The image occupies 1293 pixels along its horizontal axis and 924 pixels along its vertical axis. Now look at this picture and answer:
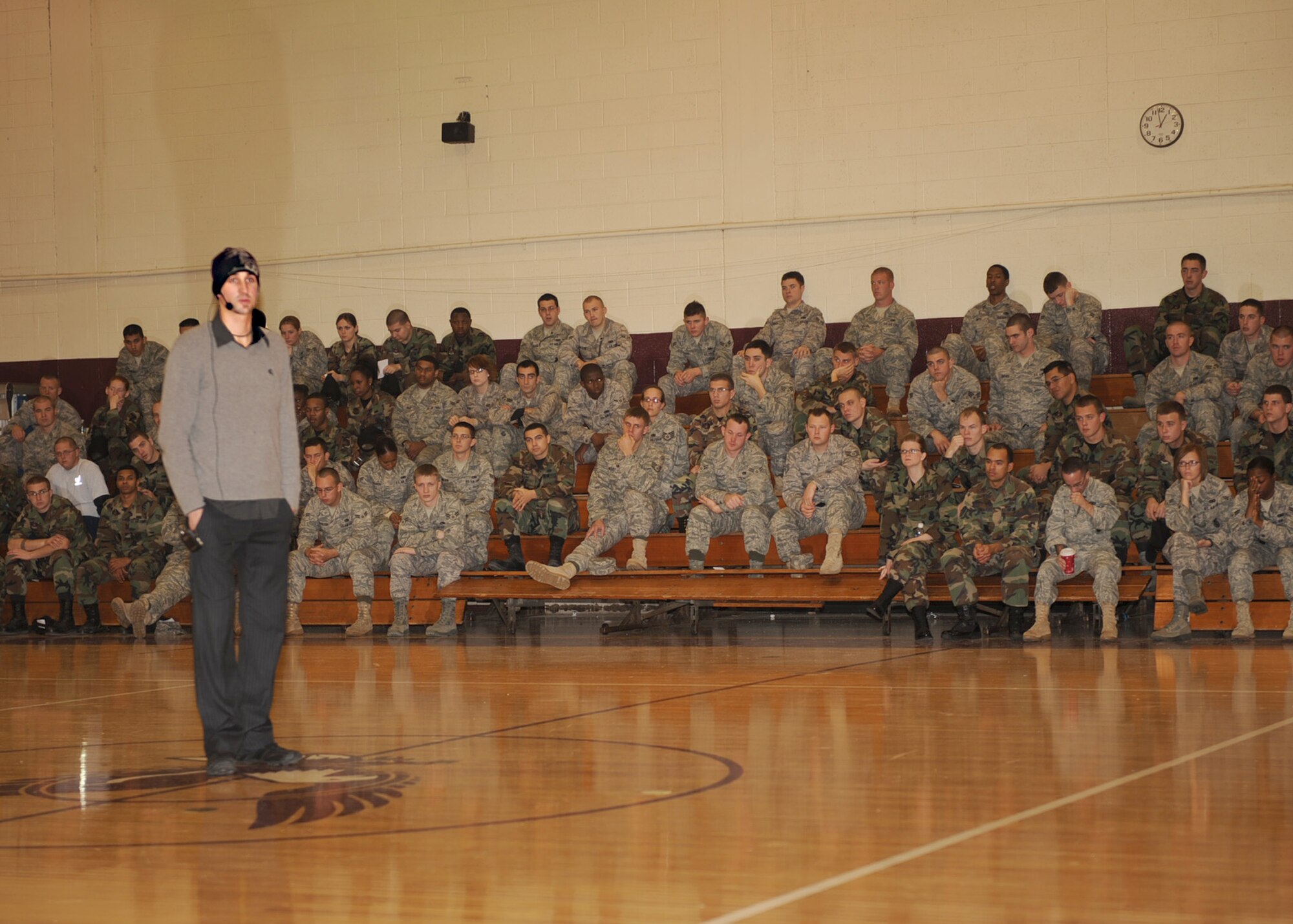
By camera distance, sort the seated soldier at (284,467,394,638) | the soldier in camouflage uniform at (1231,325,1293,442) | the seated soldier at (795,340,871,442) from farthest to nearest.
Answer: the seated soldier at (795,340,871,442), the seated soldier at (284,467,394,638), the soldier in camouflage uniform at (1231,325,1293,442)

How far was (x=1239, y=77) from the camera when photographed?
Result: 1267 centimetres

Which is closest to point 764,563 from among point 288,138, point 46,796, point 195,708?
point 195,708

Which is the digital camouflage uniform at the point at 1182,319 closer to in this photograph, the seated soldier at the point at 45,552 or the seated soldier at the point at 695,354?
the seated soldier at the point at 695,354

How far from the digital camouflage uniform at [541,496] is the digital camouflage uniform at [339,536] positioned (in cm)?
100

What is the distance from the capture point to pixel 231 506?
15.9 feet

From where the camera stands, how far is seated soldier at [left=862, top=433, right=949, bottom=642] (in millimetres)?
9727

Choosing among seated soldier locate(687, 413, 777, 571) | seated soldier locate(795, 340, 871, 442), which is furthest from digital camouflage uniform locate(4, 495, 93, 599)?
seated soldier locate(795, 340, 871, 442)

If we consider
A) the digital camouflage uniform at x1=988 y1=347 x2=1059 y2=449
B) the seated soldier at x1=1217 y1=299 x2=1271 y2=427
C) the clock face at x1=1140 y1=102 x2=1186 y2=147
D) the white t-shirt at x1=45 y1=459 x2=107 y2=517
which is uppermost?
the clock face at x1=1140 y1=102 x2=1186 y2=147

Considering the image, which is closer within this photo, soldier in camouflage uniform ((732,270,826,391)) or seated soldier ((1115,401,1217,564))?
seated soldier ((1115,401,1217,564))

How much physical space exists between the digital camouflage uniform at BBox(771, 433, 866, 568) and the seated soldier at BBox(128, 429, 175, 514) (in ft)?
17.5

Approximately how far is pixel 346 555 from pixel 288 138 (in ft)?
19.8

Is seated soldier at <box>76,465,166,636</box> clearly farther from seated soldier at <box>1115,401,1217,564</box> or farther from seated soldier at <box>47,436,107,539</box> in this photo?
seated soldier at <box>1115,401,1217,564</box>

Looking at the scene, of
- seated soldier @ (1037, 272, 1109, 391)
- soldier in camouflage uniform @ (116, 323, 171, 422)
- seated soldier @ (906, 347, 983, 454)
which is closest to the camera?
seated soldier @ (906, 347, 983, 454)

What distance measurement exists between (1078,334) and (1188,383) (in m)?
1.17
